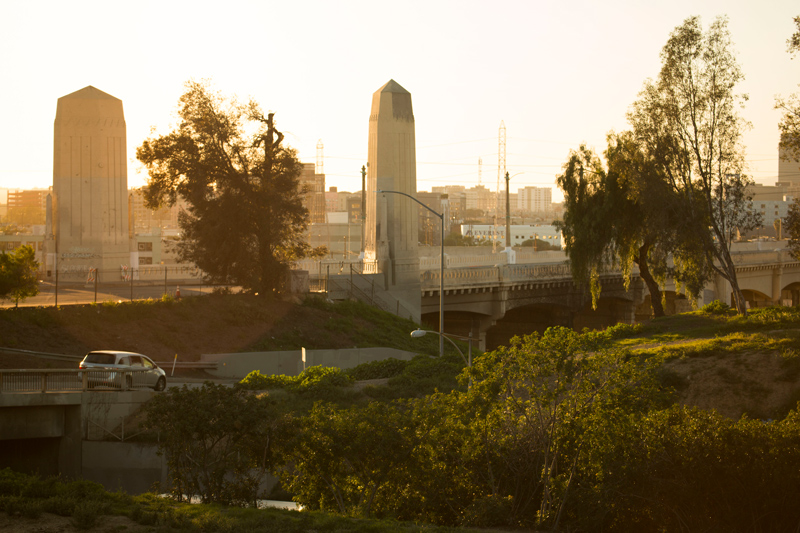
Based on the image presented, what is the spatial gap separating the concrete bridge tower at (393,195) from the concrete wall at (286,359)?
867 cm

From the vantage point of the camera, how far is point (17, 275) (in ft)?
109

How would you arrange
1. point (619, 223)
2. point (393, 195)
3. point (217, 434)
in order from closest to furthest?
point (217, 434) → point (619, 223) → point (393, 195)

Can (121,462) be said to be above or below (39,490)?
below

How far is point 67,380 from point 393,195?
25.9 metres

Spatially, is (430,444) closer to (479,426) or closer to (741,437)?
(479,426)

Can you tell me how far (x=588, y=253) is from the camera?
46.9 m

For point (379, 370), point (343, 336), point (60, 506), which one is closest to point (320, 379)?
point (379, 370)

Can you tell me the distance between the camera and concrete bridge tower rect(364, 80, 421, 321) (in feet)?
155

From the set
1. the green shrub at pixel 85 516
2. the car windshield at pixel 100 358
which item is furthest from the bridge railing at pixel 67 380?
the green shrub at pixel 85 516

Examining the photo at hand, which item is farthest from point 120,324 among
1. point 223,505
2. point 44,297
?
point 223,505

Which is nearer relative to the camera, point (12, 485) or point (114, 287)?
point (12, 485)

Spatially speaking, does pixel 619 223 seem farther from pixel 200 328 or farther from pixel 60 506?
pixel 60 506

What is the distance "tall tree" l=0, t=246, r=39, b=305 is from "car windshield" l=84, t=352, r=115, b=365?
8400mm

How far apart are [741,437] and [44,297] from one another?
1384 inches
